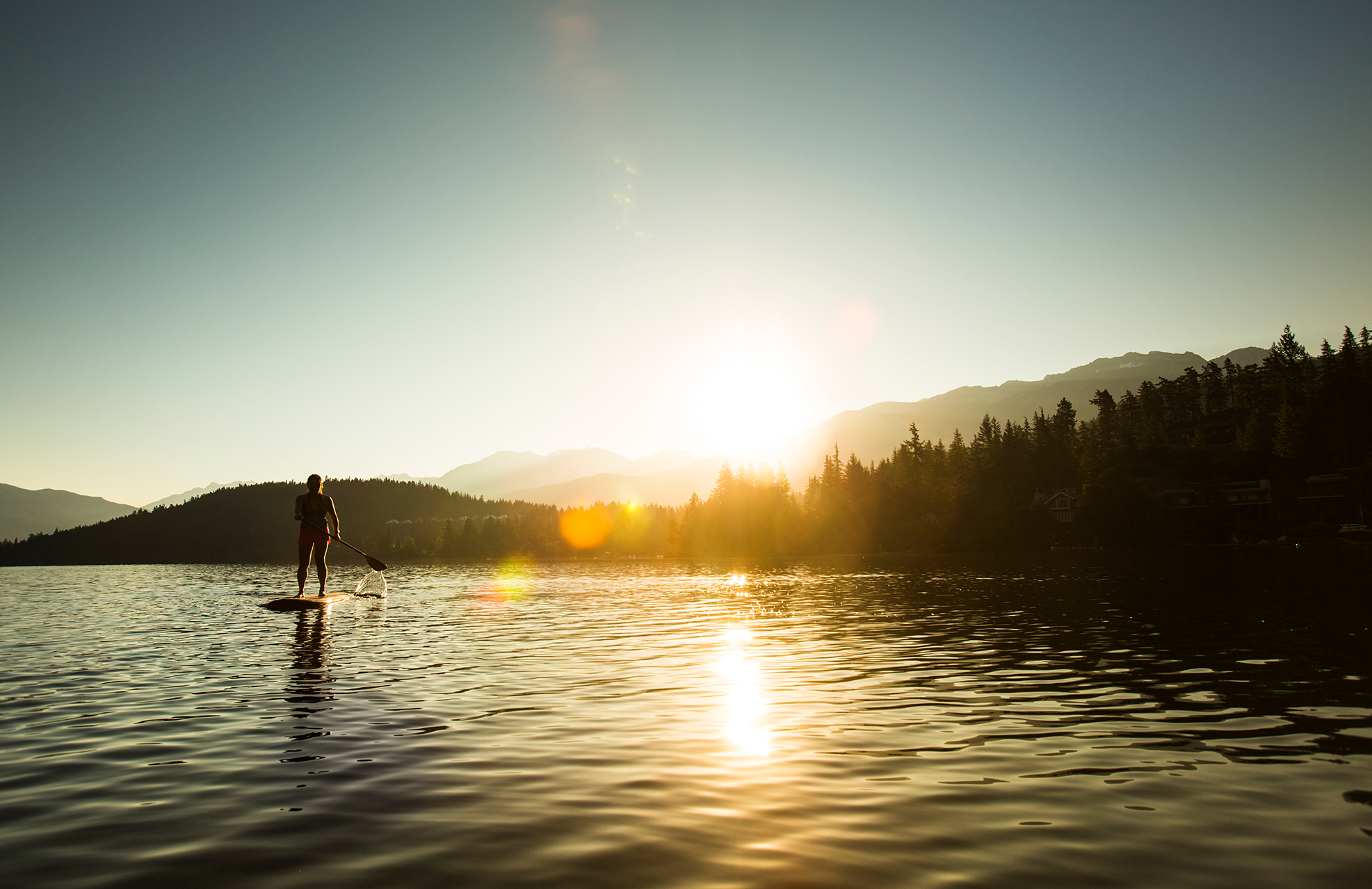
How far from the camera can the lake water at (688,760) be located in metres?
5.61

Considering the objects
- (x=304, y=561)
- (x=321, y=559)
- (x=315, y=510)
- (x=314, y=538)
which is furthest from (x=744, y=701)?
(x=304, y=561)

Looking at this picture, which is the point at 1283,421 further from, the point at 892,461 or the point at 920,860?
the point at 920,860

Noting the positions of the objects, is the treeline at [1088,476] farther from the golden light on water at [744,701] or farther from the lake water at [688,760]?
the golden light on water at [744,701]

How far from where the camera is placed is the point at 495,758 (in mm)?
8711

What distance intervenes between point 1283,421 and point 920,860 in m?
175

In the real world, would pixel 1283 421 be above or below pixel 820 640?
above

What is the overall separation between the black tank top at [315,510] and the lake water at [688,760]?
19.2 feet

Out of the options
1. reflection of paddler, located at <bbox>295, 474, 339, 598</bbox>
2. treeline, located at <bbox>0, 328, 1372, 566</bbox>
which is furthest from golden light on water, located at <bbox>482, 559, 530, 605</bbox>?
treeline, located at <bbox>0, 328, 1372, 566</bbox>

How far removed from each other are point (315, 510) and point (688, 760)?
23.3 metres

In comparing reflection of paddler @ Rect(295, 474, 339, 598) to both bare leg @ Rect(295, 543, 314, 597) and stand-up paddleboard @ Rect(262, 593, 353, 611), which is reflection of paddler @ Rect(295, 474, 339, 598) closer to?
bare leg @ Rect(295, 543, 314, 597)

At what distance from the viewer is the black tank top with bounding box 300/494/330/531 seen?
26688 mm

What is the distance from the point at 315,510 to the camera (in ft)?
88.1

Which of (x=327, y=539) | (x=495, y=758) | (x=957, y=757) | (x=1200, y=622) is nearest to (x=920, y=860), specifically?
(x=957, y=757)

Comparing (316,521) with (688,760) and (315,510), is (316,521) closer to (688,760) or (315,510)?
(315,510)
